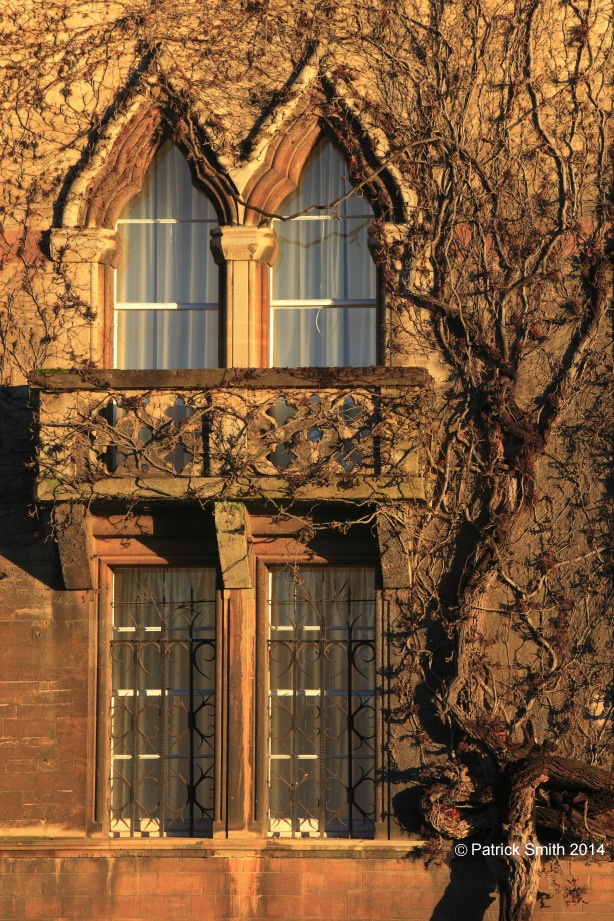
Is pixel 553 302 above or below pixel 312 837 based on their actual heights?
above

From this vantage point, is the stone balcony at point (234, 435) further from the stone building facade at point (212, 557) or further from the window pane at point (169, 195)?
the window pane at point (169, 195)

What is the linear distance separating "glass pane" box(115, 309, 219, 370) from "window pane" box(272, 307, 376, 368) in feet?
2.16

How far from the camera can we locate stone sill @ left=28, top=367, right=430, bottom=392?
14.6 m

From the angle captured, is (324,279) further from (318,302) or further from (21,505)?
(21,505)

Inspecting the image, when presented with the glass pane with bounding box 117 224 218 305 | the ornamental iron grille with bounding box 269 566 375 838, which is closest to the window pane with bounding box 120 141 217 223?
the glass pane with bounding box 117 224 218 305

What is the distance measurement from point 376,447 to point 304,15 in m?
4.45

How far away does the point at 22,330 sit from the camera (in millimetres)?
15781

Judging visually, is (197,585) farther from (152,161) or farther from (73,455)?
(152,161)

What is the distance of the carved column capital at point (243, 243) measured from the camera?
51.8ft

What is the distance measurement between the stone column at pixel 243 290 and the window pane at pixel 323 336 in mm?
229

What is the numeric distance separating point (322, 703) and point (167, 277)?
440cm

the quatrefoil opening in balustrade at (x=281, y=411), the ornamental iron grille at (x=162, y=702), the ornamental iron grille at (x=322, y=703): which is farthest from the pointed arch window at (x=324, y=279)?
the ornamental iron grille at (x=162, y=702)

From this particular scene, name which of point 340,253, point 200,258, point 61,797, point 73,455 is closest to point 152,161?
point 200,258

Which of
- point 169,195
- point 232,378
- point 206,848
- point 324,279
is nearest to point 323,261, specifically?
point 324,279
